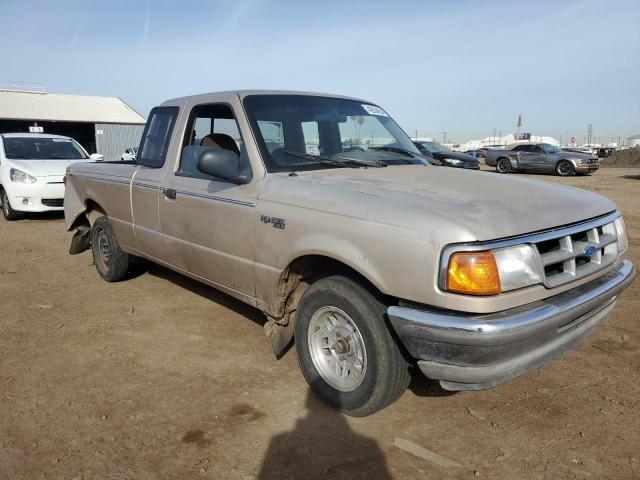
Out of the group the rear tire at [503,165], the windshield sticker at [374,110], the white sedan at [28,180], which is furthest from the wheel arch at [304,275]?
the rear tire at [503,165]

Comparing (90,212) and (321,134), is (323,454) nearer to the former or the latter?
(321,134)

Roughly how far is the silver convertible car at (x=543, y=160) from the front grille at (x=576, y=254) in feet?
66.6

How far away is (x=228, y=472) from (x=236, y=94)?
8.34 feet

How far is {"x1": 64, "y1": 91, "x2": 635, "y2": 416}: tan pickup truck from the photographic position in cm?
237

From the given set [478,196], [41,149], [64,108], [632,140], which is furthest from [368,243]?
[632,140]

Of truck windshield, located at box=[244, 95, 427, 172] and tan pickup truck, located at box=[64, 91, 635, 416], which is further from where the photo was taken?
truck windshield, located at box=[244, 95, 427, 172]

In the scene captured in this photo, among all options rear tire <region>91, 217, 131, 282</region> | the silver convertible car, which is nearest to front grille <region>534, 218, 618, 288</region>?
rear tire <region>91, 217, 131, 282</region>

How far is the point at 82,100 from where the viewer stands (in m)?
44.0

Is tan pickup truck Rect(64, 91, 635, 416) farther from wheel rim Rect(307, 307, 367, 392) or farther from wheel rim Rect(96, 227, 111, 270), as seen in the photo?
wheel rim Rect(96, 227, 111, 270)

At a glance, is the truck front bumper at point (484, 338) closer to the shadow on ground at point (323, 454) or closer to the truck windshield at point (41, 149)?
the shadow on ground at point (323, 454)

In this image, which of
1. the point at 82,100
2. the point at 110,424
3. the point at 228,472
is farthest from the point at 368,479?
the point at 82,100

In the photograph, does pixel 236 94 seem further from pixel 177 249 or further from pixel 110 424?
pixel 110 424

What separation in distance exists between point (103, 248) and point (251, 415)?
137 inches

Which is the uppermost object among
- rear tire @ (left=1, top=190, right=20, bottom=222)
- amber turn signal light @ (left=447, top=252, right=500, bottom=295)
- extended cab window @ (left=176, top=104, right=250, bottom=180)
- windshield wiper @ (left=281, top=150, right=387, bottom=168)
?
extended cab window @ (left=176, top=104, right=250, bottom=180)
